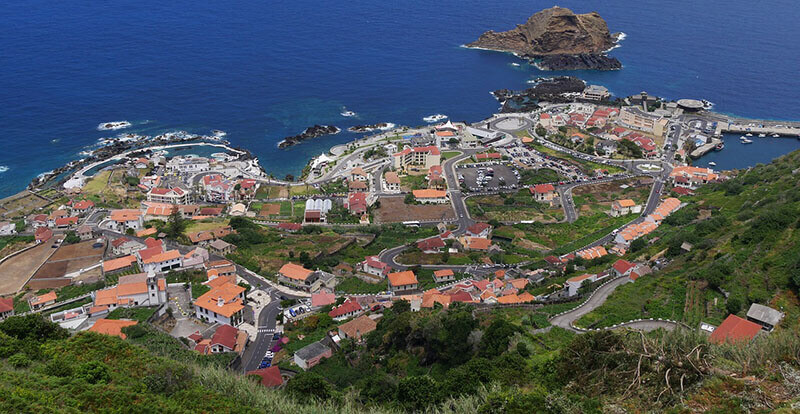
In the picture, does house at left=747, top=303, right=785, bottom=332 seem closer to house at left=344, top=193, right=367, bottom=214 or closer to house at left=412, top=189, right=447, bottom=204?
house at left=412, top=189, right=447, bottom=204

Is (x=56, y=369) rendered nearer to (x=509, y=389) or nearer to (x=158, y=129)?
(x=509, y=389)

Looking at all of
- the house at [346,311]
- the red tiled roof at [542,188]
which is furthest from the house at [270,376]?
Answer: the red tiled roof at [542,188]

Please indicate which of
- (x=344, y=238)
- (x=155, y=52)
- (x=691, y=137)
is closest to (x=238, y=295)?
(x=344, y=238)

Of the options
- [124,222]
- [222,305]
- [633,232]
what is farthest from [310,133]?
[222,305]

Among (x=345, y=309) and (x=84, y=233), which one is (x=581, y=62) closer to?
(x=345, y=309)

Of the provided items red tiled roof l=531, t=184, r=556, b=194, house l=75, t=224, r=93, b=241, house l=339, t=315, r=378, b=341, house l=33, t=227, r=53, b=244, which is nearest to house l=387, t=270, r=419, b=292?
house l=339, t=315, r=378, b=341
